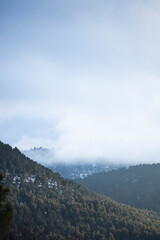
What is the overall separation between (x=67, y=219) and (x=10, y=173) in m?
57.4

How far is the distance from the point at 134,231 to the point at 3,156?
121213mm

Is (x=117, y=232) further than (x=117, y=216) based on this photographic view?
No

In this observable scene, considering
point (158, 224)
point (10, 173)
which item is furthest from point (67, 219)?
point (158, 224)

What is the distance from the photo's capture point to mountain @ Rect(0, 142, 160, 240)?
116m

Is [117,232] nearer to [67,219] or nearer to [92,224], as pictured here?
[92,224]

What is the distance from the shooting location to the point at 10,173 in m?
152

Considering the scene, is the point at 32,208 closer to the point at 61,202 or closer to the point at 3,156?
the point at 61,202

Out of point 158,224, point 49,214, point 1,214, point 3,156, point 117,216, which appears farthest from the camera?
point 3,156

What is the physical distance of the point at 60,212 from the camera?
13675 cm

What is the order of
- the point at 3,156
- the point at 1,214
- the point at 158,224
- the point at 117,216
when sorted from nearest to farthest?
1. the point at 1,214
2. the point at 117,216
3. the point at 158,224
4. the point at 3,156

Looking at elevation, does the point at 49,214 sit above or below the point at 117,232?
above

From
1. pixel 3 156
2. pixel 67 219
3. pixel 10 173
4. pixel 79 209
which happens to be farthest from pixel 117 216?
pixel 3 156

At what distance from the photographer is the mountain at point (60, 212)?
11606cm

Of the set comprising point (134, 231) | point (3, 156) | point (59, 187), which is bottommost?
point (134, 231)
